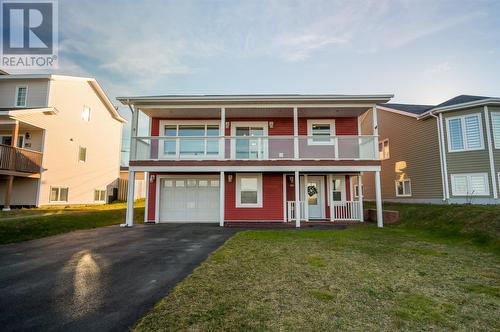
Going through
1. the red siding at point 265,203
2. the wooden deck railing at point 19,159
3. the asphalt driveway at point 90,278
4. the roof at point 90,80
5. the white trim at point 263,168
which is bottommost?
the asphalt driveway at point 90,278

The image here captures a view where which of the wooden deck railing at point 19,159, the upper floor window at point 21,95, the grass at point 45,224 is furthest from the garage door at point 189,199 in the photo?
the upper floor window at point 21,95

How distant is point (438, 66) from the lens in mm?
16844

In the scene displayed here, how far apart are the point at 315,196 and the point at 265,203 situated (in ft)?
8.59

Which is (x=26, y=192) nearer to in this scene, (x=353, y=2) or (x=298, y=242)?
(x=298, y=242)

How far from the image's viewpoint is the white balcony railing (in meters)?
11.9

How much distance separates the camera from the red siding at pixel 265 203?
42.8 ft

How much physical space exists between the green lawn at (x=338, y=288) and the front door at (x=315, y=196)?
5204mm

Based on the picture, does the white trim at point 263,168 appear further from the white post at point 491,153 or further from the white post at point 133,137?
the white post at point 491,153

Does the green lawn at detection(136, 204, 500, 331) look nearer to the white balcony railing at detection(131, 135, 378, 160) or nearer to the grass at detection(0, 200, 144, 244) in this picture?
the white balcony railing at detection(131, 135, 378, 160)

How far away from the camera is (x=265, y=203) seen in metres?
13.1

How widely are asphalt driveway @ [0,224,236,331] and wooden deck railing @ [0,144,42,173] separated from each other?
8394mm

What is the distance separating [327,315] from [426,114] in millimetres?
Answer: 16998

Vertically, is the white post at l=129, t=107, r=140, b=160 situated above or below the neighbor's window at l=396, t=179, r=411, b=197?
above

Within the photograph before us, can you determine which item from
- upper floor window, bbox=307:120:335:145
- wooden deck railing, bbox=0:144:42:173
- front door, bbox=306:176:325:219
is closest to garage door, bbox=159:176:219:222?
front door, bbox=306:176:325:219
